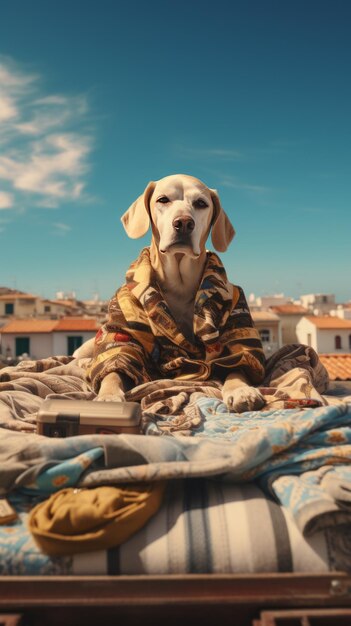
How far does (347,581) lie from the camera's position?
122 cm

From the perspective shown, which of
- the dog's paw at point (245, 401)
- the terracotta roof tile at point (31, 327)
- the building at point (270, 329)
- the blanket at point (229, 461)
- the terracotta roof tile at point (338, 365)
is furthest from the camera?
the building at point (270, 329)

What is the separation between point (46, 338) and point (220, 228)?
3157 centimetres

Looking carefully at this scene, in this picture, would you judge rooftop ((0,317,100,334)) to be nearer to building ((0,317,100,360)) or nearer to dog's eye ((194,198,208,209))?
building ((0,317,100,360))

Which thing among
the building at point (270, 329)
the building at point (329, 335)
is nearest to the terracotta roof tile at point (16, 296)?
the building at point (270, 329)

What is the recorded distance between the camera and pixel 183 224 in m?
2.92

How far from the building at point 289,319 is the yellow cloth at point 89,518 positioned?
3972 centimetres

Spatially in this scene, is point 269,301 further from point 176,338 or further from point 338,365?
point 176,338

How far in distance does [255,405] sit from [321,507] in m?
1.11

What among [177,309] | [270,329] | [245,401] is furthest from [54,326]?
[245,401]

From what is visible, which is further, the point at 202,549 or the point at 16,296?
the point at 16,296

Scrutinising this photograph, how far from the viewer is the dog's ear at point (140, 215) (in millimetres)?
3207

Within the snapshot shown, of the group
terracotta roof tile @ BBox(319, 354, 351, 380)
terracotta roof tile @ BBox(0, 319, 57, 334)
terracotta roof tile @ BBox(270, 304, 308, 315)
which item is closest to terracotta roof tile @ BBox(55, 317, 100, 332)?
terracotta roof tile @ BBox(0, 319, 57, 334)

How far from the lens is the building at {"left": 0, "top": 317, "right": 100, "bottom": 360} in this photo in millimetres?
32969

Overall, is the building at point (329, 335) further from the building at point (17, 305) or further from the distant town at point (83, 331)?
the building at point (17, 305)
